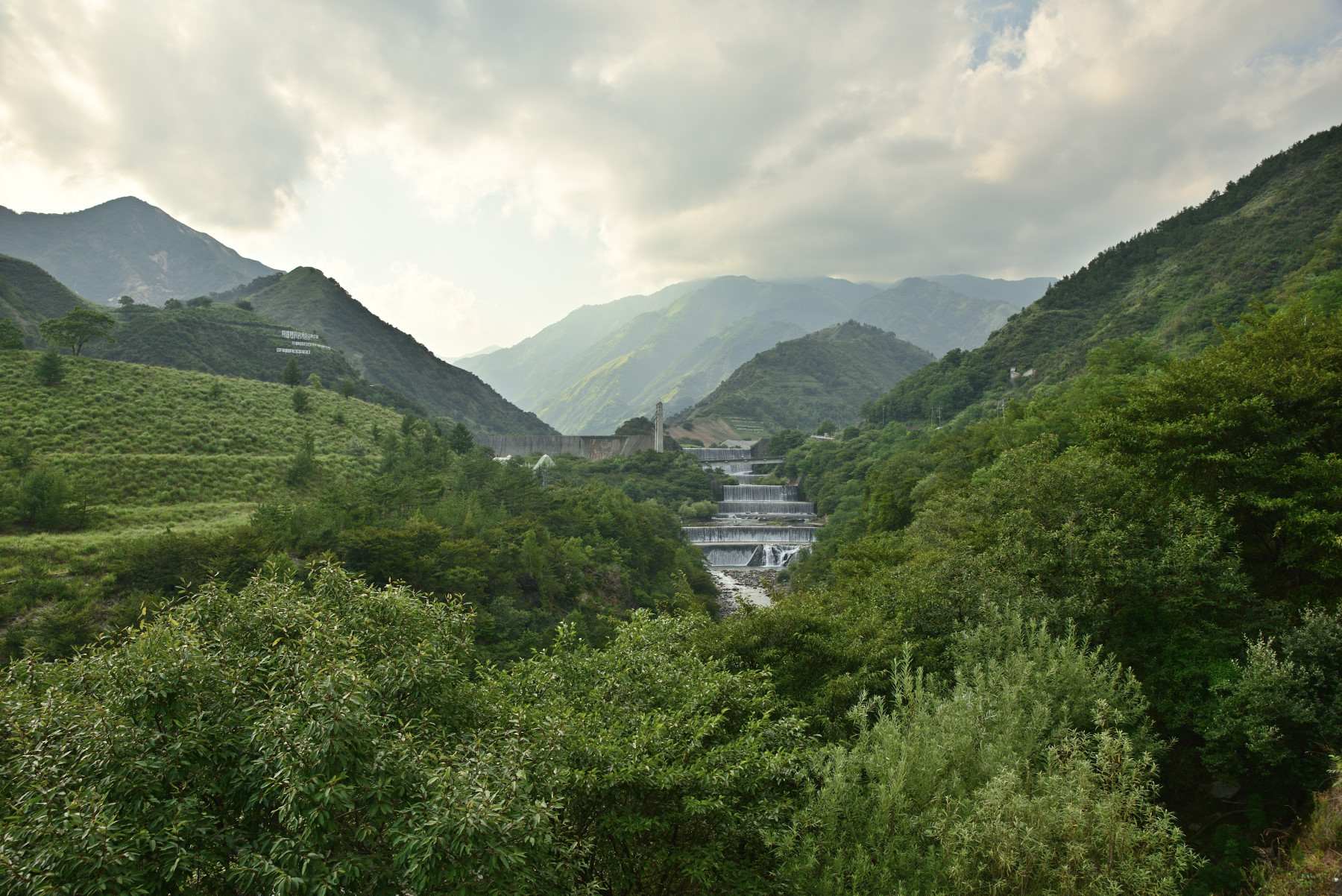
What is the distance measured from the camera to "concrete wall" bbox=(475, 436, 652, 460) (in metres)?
92.6

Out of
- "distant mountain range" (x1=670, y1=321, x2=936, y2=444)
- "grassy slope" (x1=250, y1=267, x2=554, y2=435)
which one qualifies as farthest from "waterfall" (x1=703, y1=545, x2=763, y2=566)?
"distant mountain range" (x1=670, y1=321, x2=936, y2=444)

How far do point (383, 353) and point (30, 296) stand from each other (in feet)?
160

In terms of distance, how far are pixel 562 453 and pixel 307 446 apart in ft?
190

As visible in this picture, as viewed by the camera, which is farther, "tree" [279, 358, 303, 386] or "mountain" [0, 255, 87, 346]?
"mountain" [0, 255, 87, 346]

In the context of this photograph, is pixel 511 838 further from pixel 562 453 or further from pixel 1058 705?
pixel 562 453

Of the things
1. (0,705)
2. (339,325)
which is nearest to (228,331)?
(339,325)

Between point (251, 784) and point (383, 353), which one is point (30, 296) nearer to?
point (383, 353)

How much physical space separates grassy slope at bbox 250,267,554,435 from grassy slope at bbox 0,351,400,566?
224 ft

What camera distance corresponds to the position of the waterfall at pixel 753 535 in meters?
58.8

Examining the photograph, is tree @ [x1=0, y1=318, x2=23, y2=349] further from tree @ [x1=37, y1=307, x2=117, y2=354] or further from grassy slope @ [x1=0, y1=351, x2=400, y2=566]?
tree @ [x1=37, y1=307, x2=117, y2=354]

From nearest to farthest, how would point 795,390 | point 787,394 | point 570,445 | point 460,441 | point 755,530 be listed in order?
point 460,441, point 755,530, point 570,445, point 787,394, point 795,390

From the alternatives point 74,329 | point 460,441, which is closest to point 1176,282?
point 460,441

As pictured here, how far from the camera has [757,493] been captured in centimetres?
7806

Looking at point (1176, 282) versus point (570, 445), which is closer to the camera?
point (1176, 282)
